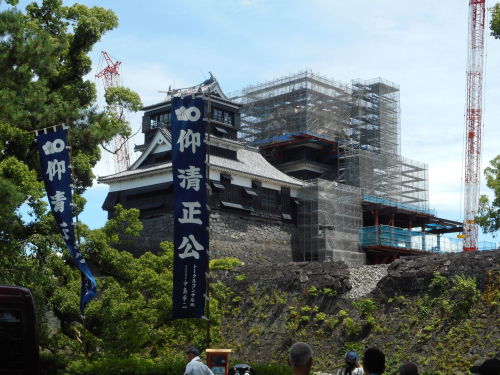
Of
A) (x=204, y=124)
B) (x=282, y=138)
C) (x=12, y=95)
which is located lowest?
(x=204, y=124)

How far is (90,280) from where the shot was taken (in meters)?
18.3

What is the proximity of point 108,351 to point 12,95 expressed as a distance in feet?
→ 30.1

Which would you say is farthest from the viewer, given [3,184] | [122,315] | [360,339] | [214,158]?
[214,158]

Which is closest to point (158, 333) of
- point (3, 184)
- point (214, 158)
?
point (3, 184)

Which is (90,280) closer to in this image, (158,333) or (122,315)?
(122,315)

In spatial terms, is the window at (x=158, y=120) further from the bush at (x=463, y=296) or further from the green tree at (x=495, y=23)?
the green tree at (x=495, y=23)

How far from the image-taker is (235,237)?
4506 centimetres

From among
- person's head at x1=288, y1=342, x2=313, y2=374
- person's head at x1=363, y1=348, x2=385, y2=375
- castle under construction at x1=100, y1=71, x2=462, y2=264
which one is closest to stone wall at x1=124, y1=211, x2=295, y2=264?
castle under construction at x1=100, y1=71, x2=462, y2=264

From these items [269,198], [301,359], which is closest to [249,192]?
[269,198]

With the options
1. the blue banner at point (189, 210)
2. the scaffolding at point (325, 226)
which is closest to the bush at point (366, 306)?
the blue banner at point (189, 210)

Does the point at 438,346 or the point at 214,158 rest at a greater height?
the point at 214,158

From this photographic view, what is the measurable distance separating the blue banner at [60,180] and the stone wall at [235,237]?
80.8 feet

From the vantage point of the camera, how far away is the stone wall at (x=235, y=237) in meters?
43.8

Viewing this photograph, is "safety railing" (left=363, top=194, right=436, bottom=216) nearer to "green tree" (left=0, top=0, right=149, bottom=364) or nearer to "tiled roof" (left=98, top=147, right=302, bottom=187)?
"tiled roof" (left=98, top=147, right=302, bottom=187)
